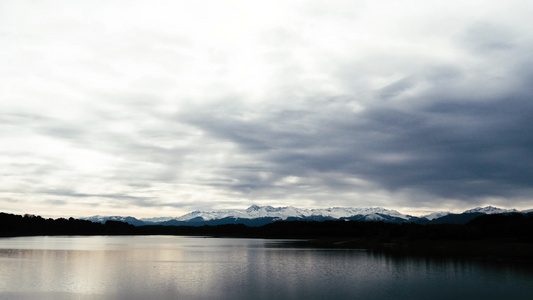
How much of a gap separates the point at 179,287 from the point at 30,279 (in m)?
17.9

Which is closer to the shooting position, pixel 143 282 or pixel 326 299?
pixel 326 299

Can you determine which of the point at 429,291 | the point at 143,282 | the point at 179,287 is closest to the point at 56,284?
the point at 143,282

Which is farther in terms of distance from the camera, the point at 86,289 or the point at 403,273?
the point at 403,273

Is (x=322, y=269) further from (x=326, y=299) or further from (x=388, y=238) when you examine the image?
(x=388, y=238)

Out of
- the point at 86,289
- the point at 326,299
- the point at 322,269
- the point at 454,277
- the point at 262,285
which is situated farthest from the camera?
the point at 322,269

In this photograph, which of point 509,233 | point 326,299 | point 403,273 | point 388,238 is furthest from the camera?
point 388,238

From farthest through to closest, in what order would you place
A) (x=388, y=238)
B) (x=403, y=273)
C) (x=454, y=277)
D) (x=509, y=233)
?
(x=388, y=238), (x=509, y=233), (x=403, y=273), (x=454, y=277)

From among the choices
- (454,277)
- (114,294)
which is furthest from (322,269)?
(114,294)

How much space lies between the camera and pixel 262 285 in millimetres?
45031

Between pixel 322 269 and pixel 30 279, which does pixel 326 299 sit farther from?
pixel 30 279

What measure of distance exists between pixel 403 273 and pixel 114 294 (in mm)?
37906

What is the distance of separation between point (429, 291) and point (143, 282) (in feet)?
100

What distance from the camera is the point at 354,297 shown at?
37.8 metres

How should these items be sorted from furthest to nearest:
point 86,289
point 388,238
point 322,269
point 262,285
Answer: point 388,238 < point 322,269 < point 262,285 < point 86,289
